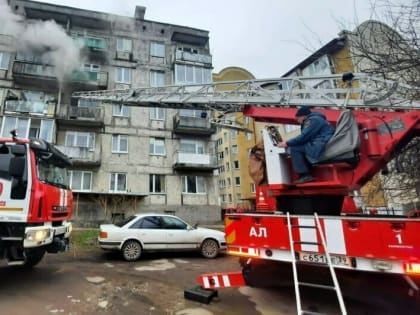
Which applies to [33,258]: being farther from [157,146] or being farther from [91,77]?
[91,77]

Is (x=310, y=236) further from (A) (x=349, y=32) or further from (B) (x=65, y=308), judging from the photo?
(A) (x=349, y=32)

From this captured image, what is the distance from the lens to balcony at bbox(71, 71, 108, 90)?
2214 centimetres

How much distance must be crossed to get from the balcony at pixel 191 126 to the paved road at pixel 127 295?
15.8 meters

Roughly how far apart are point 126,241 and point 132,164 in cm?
1323

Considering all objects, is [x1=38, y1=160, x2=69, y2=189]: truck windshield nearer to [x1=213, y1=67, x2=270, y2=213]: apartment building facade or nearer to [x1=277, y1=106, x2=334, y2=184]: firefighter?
[x1=277, y1=106, x2=334, y2=184]: firefighter

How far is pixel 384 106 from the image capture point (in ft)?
17.3

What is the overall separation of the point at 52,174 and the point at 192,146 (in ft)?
56.6

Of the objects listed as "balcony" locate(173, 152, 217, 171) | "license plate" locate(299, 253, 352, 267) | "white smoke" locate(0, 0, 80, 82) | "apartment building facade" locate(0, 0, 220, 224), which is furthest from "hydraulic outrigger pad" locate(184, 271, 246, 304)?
"white smoke" locate(0, 0, 80, 82)

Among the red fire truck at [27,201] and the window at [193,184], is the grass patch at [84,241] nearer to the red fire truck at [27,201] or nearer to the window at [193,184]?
the red fire truck at [27,201]

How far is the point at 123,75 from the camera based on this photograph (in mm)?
24094


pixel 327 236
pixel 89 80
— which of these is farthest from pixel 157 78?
pixel 327 236

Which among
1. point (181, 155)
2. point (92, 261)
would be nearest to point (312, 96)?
point (92, 261)

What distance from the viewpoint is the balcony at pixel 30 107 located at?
19.9m

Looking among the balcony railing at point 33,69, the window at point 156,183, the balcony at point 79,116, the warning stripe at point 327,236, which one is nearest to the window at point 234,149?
the window at point 156,183
